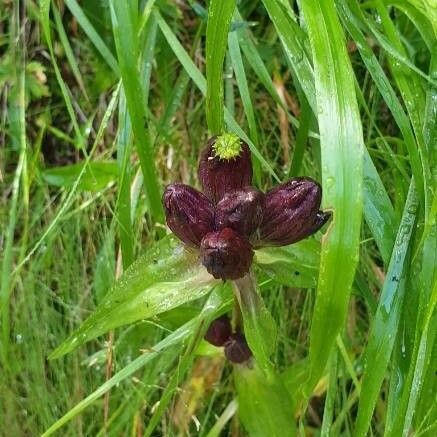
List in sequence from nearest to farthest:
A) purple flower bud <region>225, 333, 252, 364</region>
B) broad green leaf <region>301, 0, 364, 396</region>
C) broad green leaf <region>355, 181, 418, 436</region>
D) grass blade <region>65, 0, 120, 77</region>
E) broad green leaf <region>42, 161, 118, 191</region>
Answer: broad green leaf <region>301, 0, 364, 396</region> < broad green leaf <region>355, 181, 418, 436</region> < purple flower bud <region>225, 333, 252, 364</region> < grass blade <region>65, 0, 120, 77</region> < broad green leaf <region>42, 161, 118, 191</region>

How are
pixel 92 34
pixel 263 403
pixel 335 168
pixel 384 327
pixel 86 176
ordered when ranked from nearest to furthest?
pixel 335 168 < pixel 384 327 < pixel 263 403 < pixel 92 34 < pixel 86 176

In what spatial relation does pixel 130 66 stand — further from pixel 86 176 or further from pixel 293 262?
pixel 86 176

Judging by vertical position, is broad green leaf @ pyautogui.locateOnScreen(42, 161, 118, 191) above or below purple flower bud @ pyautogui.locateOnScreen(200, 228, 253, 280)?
above

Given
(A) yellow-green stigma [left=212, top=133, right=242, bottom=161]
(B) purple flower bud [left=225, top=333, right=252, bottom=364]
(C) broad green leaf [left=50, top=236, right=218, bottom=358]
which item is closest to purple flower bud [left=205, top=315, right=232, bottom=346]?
(B) purple flower bud [left=225, top=333, right=252, bottom=364]

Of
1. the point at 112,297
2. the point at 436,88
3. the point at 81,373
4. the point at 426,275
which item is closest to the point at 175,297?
the point at 112,297

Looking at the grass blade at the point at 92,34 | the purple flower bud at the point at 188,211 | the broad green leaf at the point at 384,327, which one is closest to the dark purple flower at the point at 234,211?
the purple flower bud at the point at 188,211

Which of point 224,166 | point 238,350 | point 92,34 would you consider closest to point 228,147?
point 224,166

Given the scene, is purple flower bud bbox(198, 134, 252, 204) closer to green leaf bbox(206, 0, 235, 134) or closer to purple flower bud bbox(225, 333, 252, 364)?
green leaf bbox(206, 0, 235, 134)
